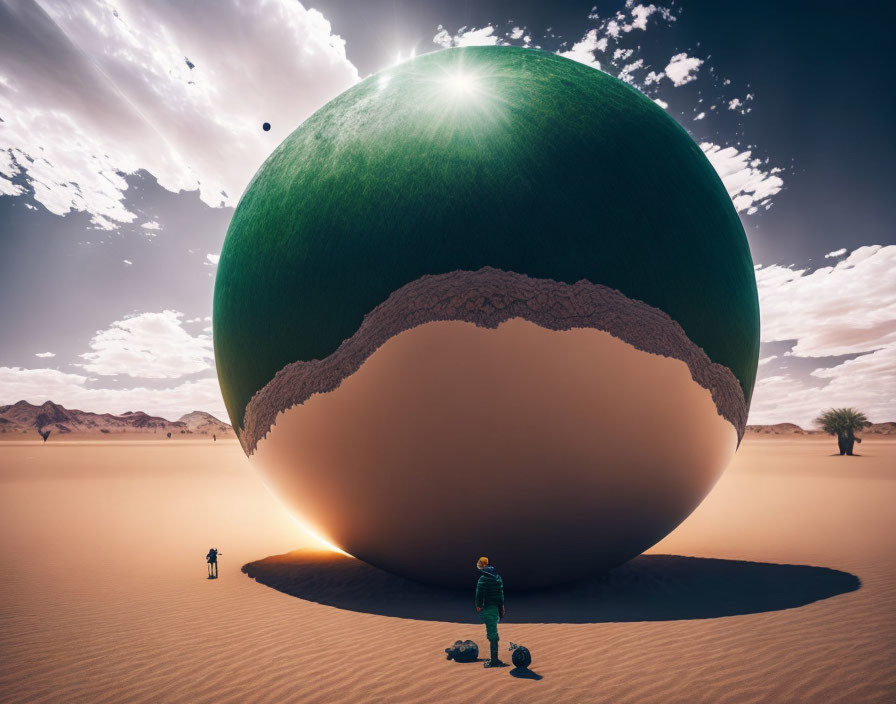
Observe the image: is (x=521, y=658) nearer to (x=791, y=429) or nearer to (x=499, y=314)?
(x=499, y=314)

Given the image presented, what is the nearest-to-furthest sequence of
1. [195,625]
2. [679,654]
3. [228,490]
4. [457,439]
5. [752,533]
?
[679,654] < [457,439] < [195,625] < [752,533] < [228,490]

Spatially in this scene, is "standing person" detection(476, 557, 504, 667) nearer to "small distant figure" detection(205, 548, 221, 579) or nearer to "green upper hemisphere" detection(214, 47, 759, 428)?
"green upper hemisphere" detection(214, 47, 759, 428)

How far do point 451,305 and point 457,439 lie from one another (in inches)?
47.9

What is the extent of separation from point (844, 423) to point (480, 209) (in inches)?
1637

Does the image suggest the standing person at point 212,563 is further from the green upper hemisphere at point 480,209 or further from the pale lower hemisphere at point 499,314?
the pale lower hemisphere at point 499,314

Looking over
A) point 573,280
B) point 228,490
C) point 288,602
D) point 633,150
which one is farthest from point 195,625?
point 228,490

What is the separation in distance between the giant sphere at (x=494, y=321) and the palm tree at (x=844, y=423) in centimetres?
3822

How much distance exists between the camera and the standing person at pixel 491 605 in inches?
182

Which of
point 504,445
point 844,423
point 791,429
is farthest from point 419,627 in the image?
point 791,429

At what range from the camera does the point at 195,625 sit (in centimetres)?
588

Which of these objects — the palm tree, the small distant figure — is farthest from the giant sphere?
the palm tree

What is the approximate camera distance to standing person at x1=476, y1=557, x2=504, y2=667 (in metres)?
4.62

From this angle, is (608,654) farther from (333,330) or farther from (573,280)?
(333,330)

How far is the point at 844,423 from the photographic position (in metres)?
37.1
